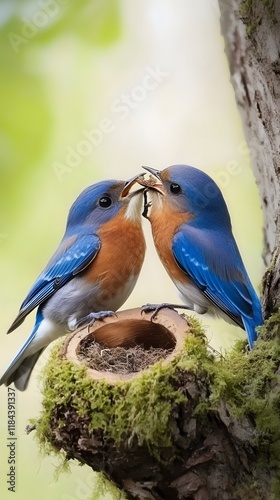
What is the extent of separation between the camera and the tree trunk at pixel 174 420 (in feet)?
4.78

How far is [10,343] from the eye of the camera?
98.3 inches

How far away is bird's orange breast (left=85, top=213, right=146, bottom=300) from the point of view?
2.02 m

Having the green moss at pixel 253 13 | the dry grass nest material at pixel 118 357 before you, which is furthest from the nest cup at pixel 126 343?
the green moss at pixel 253 13

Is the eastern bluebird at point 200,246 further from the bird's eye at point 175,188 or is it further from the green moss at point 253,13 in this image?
the green moss at point 253,13

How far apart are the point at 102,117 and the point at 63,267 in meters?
0.88

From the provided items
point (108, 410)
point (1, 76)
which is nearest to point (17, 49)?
point (1, 76)

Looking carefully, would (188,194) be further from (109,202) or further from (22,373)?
(22,373)

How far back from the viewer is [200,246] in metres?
2.00

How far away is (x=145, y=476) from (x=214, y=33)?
6.10ft

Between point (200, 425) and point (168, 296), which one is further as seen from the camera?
point (168, 296)

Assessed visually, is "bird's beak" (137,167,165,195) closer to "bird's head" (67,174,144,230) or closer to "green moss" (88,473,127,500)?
"bird's head" (67,174,144,230)

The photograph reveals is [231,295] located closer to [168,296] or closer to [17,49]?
[168,296]

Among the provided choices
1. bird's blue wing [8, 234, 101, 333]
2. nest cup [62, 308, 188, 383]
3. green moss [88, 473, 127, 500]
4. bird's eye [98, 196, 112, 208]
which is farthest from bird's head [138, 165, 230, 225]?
green moss [88, 473, 127, 500]

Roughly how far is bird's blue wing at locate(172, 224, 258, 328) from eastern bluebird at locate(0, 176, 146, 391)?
0.53 ft
